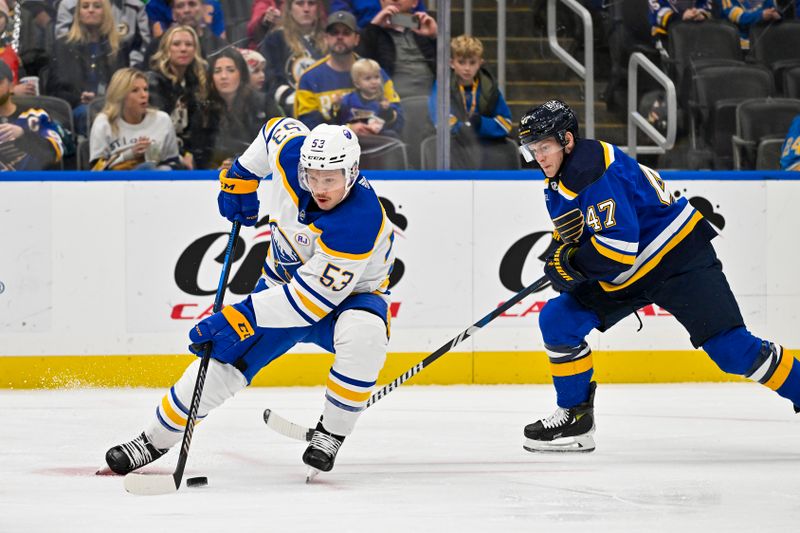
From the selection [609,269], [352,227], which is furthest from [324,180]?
[609,269]

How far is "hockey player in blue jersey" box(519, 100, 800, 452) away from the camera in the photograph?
388 centimetres

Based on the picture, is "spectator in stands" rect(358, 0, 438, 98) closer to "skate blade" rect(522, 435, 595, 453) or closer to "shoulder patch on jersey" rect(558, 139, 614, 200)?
"shoulder patch on jersey" rect(558, 139, 614, 200)

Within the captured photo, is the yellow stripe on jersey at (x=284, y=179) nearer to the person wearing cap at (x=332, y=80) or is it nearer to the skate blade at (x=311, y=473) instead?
the skate blade at (x=311, y=473)

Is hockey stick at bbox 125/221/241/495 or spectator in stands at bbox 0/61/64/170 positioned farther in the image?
spectator in stands at bbox 0/61/64/170

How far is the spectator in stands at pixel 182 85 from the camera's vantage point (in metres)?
5.69

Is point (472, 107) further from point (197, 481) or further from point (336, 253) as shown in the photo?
point (197, 481)

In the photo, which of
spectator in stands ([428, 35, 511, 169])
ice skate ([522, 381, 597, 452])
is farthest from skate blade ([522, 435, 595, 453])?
spectator in stands ([428, 35, 511, 169])

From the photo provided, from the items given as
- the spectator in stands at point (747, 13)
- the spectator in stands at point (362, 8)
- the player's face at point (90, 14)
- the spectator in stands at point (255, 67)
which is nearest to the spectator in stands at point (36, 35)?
the player's face at point (90, 14)

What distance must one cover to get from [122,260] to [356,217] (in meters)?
2.28

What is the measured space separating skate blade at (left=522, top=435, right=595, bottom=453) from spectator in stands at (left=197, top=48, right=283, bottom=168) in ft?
7.12

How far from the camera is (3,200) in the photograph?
546 cm

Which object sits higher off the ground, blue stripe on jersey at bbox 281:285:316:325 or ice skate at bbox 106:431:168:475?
blue stripe on jersey at bbox 281:285:316:325

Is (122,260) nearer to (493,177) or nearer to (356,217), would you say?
(493,177)

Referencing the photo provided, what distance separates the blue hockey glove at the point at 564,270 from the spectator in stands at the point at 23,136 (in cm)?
257
